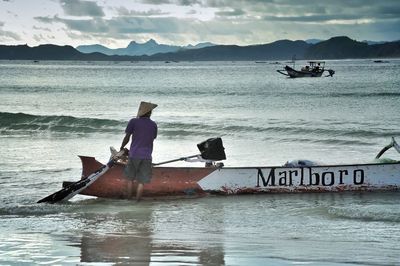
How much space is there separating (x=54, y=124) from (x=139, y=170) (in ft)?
57.9

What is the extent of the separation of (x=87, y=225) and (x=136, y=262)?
2.28 m

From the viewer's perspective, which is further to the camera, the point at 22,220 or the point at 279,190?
the point at 279,190

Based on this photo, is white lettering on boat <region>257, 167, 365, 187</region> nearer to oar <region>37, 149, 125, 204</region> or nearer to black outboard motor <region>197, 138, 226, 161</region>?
black outboard motor <region>197, 138, 226, 161</region>

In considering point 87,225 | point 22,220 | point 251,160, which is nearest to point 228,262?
point 87,225

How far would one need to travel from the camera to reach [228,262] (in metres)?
6.74

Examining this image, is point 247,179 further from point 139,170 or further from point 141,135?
point 141,135

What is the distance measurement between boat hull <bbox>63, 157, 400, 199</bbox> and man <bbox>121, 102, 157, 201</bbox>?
653 mm

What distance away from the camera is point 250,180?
10883mm

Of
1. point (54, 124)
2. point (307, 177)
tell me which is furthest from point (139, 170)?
point (54, 124)

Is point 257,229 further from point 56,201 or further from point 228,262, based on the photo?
point 56,201

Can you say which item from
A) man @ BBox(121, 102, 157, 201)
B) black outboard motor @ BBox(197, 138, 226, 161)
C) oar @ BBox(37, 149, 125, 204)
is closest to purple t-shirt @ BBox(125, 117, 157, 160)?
man @ BBox(121, 102, 157, 201)

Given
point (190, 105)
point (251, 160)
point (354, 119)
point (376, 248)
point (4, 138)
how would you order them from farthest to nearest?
point (190, 105), point (354, 119), point (4, 138), point (251, 160), point (376, 248)

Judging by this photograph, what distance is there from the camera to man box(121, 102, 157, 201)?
9.78 m

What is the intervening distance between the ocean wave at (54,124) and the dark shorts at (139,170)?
15.4m
